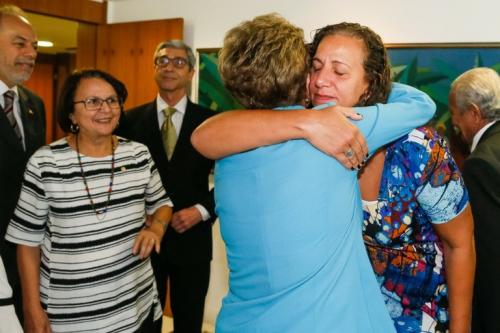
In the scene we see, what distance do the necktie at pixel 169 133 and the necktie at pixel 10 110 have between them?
2.36 feet

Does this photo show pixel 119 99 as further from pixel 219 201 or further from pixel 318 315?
pixel 318 315

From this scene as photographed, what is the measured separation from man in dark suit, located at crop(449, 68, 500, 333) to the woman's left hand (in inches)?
47.8

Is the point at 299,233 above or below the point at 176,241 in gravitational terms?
above

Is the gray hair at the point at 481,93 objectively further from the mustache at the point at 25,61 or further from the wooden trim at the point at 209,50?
the mustache at the point at 25,61

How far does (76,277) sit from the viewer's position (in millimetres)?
1582

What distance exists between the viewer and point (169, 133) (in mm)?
2414

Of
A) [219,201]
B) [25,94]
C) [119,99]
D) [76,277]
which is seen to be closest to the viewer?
[219,201]

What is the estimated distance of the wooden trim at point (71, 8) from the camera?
3199 millimetres

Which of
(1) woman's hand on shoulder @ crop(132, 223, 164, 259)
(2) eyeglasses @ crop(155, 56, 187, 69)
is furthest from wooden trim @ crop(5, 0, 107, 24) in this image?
(1) woman's hand on shoulder @ crop(132, 223, 164, 259)

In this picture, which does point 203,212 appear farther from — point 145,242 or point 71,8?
point 71,8

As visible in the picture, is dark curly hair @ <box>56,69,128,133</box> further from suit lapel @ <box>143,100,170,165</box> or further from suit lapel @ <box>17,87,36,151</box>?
suit lapel @ <box>143,100,170,165</box>

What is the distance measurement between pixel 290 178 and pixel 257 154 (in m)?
0.09

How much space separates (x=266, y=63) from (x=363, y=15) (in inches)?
81.9

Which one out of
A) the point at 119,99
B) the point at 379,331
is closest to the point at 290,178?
the point at 379,331
